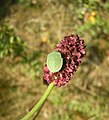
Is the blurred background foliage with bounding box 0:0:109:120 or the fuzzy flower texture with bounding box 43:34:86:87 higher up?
the fuzzy flower texture with bounding box 43:34:86:87

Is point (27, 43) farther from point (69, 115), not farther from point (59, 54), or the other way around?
point (59, 54)

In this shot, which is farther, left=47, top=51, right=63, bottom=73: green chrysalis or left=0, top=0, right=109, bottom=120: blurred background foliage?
left=0, top=0, right=109, bottom=120: blurred background foliage

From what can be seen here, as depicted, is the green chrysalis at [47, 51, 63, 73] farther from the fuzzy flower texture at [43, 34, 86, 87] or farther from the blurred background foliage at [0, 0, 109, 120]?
the blurred background foliage at [0, 0, 109, 120]

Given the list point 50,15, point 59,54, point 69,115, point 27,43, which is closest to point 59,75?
point 59,54

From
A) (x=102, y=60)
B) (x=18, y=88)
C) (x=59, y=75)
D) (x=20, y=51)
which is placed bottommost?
(x=102, y=60)

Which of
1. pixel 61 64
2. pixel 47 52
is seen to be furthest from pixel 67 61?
pixel 47 52

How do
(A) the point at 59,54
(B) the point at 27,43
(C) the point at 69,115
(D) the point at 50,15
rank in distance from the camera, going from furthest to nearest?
1. (D) the point at 50,15
2. (B) the point at 27,43
3. (C) the point at 69,115
4. (A) the point at 59,54

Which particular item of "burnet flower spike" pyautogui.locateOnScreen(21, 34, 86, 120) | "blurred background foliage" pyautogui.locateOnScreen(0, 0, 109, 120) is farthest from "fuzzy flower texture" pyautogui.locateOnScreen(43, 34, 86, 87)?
"blurred background foliage" pyautogui.locateOnScreen(0, 0, 109, 120)

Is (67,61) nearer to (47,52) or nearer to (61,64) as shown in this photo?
(61,64)
